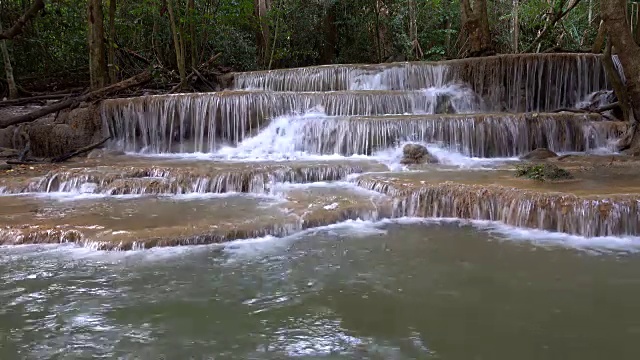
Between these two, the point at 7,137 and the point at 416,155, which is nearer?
the point at 416,155

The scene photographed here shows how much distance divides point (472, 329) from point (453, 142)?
6.53m

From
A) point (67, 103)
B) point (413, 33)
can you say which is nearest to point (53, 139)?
point (67, 103)

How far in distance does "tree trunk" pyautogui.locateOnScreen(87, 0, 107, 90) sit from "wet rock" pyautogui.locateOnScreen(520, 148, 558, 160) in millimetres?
8807

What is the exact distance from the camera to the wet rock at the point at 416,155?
351 inches

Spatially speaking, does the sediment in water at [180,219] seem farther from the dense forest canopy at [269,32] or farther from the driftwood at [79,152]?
the dense forest canopy at [269,32]

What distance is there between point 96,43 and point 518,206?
9.48 meters

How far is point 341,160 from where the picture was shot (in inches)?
369

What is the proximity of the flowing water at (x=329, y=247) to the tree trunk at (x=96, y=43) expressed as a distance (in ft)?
8.43

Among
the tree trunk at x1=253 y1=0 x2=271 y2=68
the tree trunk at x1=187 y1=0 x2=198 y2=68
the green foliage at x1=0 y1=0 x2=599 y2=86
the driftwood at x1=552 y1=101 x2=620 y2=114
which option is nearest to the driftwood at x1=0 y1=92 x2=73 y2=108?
the green foliage at x1=0 y1=0 x2=599 y2=86

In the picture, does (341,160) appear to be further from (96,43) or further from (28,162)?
(96,43)

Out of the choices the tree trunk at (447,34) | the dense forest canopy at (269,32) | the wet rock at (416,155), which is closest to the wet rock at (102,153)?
the dense forest canopy at (269,32)

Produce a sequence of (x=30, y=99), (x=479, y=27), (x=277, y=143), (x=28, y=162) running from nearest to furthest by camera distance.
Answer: (x=28, y=162), (x=277, y=143), (x=30, y=99), (x=479, y=27)

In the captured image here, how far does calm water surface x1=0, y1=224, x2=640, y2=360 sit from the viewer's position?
3.30 metres

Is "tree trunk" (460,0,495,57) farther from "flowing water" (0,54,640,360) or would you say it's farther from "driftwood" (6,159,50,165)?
"driftwood" (6,159,50,165)
